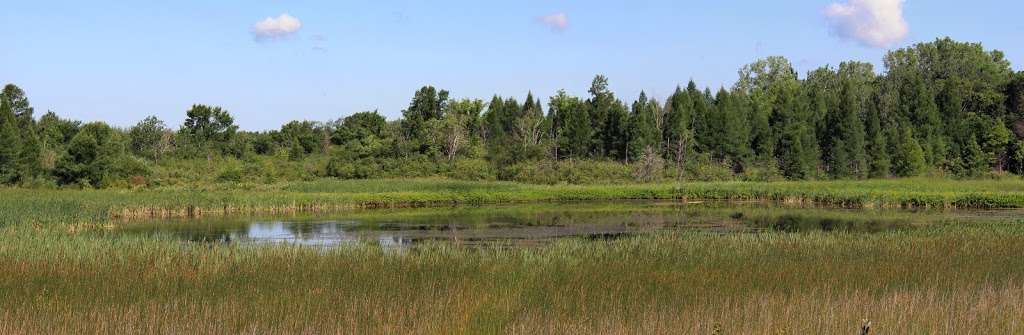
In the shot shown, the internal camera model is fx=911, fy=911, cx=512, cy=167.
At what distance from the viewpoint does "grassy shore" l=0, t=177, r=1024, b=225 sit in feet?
120

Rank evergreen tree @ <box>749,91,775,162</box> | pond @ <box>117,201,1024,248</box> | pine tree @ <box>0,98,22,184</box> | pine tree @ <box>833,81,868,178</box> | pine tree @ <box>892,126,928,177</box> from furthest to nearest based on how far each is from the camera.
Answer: evergreen tree @ <box>749,91,775,162</box>, pine tree @ <box>833,81,868,178</box>, pine tree @ <box>892,126,928,177</box>, pine tree @ <box>0,98,22,184</box>, pond @ <box>117,201,1024,248</box>

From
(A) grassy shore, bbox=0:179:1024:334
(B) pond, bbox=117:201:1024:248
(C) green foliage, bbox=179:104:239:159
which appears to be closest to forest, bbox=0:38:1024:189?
(C) green foliage, bbox=179:104:239:159

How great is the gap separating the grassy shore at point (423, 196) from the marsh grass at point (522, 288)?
55.7ft

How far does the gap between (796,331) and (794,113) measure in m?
70.1

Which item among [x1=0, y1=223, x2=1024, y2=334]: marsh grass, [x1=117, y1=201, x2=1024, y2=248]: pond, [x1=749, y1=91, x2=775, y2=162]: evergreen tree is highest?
[x1=749, y1=91, x2=775, y2=162]: evergreen tree

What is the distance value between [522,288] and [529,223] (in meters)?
22.1

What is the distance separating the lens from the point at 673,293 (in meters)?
11.7

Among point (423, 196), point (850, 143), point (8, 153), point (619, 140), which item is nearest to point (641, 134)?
point (619, 140)

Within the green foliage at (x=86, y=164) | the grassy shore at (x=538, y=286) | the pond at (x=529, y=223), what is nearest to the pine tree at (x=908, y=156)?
the pond at (x=529, y=223)

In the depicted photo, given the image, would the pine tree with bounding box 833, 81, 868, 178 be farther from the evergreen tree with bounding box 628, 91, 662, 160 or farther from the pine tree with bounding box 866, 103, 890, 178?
the evergreen tree with bounding box 628, 91, 662, 160

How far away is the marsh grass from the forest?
46055mm

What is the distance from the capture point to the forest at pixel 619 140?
2655 inches

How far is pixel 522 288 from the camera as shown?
11953 mm

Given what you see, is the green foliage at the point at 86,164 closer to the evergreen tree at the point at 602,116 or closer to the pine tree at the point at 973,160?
the evergreen tree at the point at 602,116
